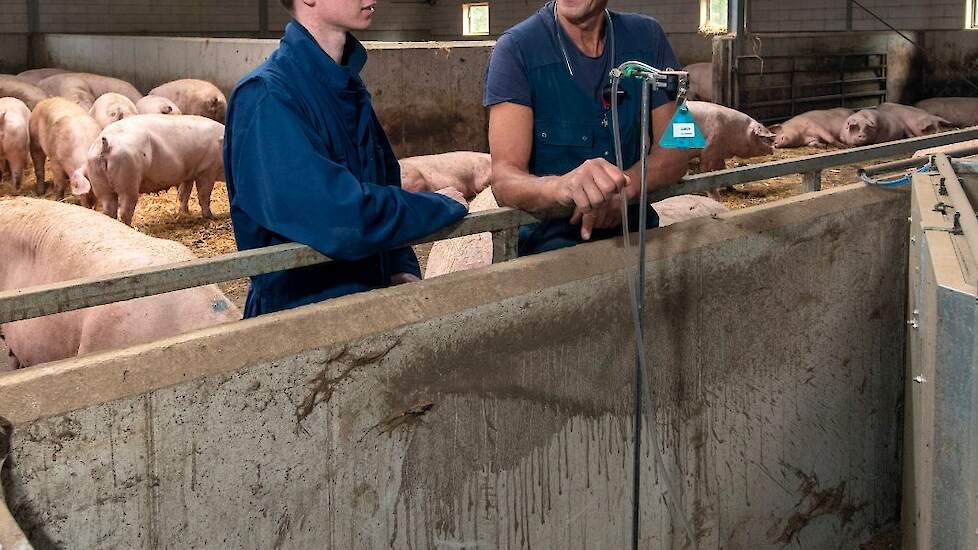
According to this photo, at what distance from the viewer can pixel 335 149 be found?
2.40 metres

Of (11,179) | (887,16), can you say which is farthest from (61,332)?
(887,16)

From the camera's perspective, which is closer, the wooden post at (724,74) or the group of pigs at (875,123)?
the wooden post at (724,74)

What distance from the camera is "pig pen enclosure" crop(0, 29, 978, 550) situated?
1914 millimetres

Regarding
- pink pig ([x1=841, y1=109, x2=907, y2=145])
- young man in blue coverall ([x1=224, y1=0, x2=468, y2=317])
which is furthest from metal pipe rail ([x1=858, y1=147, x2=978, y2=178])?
pink pig ([x1=841, y1=109, x2=907, y2=145])

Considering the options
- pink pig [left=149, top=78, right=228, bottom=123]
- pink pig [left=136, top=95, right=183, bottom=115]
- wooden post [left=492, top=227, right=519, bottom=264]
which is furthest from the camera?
pink pig [left=149, top=78, right=228, bottom=123]

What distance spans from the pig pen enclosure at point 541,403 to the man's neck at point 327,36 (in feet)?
1.60

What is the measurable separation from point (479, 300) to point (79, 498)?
959 millimetres

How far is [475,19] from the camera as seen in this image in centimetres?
2720

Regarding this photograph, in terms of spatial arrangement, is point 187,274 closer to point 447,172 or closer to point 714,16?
point 447,172

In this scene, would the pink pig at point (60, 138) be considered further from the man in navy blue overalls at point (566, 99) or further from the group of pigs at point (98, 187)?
the man in navy blue overalls at point (566, 99)

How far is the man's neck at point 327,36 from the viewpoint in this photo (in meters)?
2.42

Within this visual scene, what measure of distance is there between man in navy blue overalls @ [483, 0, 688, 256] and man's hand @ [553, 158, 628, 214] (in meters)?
0.37

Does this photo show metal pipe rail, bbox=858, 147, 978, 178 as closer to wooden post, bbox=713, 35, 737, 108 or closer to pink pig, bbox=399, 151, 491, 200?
pink pig, bbox=399, 151, 491, 200

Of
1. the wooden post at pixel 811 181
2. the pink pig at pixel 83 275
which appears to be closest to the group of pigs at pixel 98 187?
the pink pig at pixel 83 275
